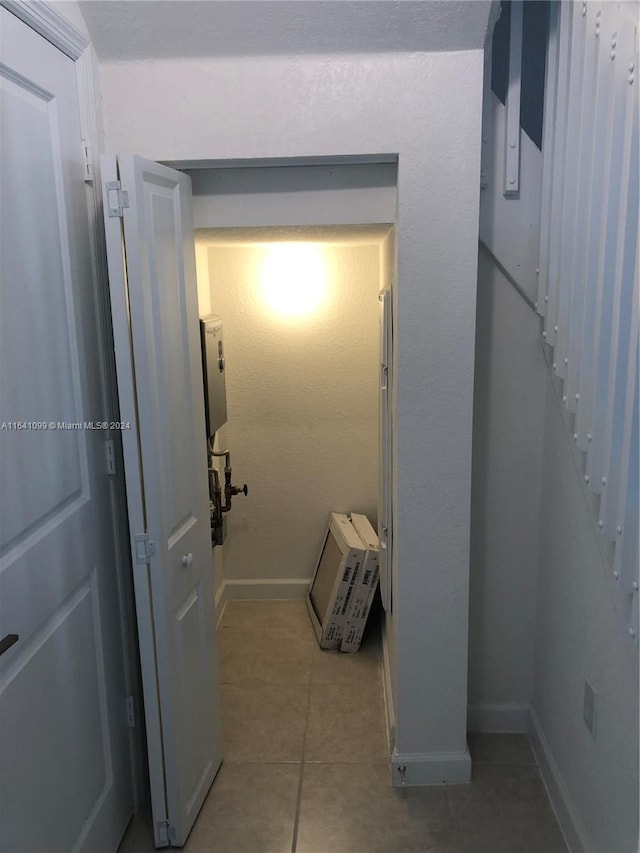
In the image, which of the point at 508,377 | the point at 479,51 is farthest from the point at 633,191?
the point at 508,377

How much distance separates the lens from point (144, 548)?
5.86 feet

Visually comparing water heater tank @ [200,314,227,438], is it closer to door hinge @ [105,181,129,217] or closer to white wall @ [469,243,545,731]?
door hinge @ [105,181,129,217]

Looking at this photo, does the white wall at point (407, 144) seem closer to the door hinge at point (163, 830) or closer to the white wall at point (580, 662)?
the white wall at point (580, 662)

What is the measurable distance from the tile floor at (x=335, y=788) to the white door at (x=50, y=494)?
42cm

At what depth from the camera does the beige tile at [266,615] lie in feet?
10.7

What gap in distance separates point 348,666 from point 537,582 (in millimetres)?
986

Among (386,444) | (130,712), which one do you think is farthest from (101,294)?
(130,712)

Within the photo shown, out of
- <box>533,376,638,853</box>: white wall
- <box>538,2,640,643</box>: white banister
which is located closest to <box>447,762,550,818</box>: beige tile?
<box>533,376,638,853</box>: white wall

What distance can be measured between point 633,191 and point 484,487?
1174mm

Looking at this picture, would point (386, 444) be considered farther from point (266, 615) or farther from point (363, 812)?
point (266, 615)

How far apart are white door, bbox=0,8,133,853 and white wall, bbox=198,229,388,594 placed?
1.47 m

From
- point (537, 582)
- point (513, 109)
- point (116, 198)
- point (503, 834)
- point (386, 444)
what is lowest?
point (503, 834)

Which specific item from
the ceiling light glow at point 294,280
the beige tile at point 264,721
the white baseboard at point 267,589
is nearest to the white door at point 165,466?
the beige tile at point 264,721

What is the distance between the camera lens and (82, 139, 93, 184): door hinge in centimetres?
175
